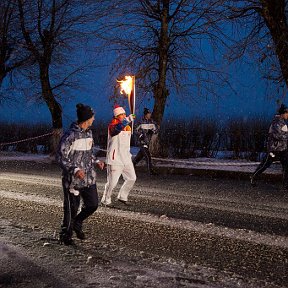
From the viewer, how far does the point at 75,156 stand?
20.4ft

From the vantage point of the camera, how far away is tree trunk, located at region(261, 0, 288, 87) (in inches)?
551

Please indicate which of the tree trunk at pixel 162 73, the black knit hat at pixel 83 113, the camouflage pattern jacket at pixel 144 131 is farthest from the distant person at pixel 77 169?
the tree trunk at pixel 162 73

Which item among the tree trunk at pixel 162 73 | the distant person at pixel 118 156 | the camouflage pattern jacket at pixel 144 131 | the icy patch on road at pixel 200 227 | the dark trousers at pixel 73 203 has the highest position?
the tree trunk at pixel 162 73

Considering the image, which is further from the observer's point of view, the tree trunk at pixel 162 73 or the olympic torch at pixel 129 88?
the tree trunk at pixel 162 73

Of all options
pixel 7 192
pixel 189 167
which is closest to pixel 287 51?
pixel 189 167

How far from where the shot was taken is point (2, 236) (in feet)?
21.9

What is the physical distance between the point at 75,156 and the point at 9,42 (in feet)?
69.5

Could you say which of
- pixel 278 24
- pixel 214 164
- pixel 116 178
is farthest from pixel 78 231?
pixel 278 24

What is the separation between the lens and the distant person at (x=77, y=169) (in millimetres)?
6152

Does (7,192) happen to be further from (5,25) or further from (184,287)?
(5,25)

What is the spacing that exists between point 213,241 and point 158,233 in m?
0.84

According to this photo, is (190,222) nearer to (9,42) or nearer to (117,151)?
(117,151)

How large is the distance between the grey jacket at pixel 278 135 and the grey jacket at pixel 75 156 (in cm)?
614

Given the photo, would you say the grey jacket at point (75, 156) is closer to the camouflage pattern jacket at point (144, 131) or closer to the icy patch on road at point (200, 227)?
the icy patch on road at point (200, 227)
